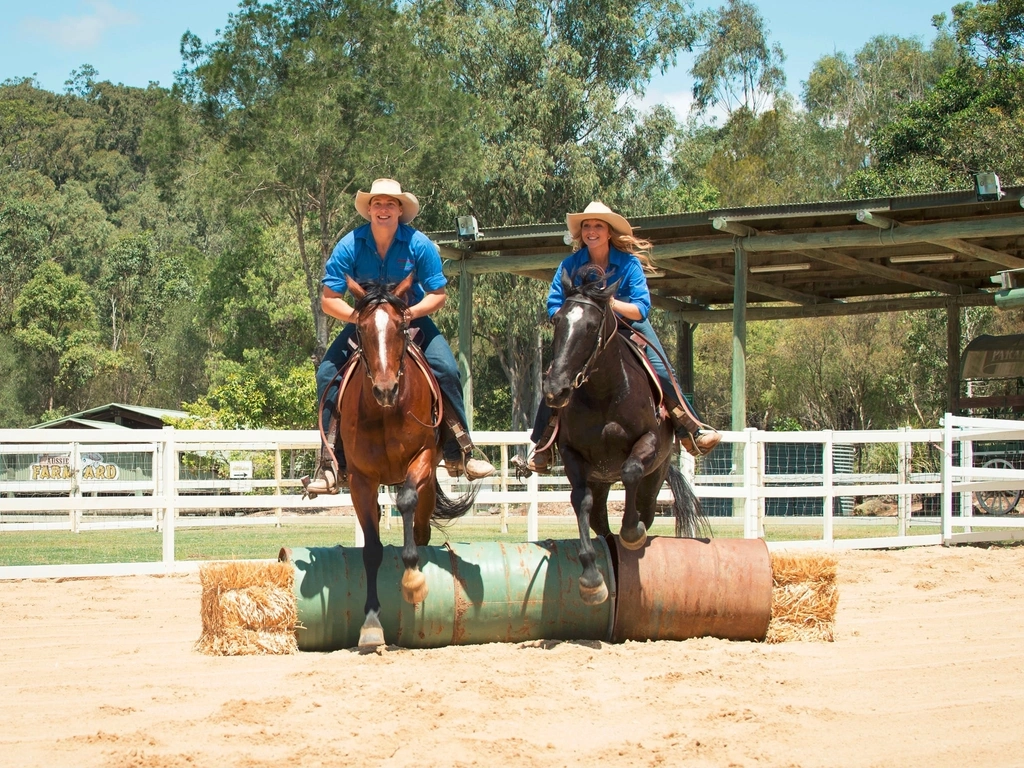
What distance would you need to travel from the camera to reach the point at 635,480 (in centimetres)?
661

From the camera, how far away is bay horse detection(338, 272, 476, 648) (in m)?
6.26

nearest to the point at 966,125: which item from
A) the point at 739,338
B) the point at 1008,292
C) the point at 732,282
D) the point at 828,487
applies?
the point at 732,282

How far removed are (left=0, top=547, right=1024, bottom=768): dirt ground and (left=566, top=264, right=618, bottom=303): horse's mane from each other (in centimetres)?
209

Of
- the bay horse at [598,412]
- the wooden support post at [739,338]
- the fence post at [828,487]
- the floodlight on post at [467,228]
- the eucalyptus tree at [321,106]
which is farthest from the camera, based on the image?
the eucalyptus tree at [321,106]

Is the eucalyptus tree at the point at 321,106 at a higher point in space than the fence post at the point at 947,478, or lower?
higher

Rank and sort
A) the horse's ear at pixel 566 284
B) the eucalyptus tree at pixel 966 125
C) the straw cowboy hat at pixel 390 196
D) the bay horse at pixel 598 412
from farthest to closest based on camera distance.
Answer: the eucalyptus tree at pixel 966 125 < the straw cowboy hat at pixel 390 196 < the horse's ear at pixel 566 284 < the bay horse at pixel 598 412

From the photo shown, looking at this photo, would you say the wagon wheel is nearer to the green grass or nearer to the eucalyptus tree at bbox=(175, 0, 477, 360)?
the green grass

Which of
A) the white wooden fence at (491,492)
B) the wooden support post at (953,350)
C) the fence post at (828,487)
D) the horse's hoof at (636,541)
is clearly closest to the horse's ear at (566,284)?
the horse's hoof at (636,541)

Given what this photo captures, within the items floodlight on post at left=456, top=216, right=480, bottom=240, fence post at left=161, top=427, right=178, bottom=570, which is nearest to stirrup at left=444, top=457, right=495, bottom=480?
fence post at left=161, top=427, right=178, bottom=570

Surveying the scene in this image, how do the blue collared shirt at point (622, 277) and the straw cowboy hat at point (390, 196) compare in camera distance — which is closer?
the straw cowboy hat at point (390, 196)

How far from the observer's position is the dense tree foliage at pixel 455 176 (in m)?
32.0

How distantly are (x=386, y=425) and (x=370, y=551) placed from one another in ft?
2.52

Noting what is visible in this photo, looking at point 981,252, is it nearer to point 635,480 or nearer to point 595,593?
point 635,480

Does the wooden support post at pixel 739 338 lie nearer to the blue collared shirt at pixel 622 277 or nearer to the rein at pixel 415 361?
the blue collared shirt at pixel 622 277
